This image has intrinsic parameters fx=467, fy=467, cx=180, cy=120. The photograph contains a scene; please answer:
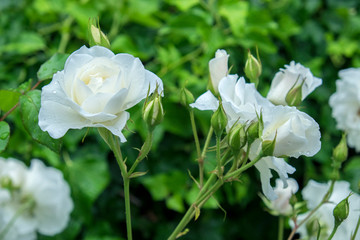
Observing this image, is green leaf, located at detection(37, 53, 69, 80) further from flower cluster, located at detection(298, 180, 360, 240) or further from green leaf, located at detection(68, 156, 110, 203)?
green leaf, located at detection(68, 156, 110, 203)

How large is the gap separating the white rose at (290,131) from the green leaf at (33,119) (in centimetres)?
28

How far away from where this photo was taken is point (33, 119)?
0.64 m

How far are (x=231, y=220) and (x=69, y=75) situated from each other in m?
1.30

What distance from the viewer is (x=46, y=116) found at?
55 centimetres

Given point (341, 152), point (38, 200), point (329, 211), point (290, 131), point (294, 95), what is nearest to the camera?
point (290, 131)

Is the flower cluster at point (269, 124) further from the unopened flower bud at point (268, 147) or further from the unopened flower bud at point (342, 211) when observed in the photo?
the unopened flower bud at point (342, 211)

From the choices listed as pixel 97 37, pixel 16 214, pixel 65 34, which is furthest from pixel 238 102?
pixel 65 34

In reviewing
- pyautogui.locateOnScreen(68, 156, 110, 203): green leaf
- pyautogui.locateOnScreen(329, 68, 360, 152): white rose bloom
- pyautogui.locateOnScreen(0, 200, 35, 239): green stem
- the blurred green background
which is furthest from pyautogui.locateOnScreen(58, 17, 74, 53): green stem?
pyautogui.locateOnScreen(329, 68, 360, 152): white rose bloom

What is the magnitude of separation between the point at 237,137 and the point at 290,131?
6 cm

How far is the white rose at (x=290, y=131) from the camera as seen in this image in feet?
1.79

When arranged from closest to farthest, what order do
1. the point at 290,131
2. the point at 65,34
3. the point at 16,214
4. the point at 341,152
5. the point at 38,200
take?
the point at 290,131, the point at 341,152, the point at 16,214, the point at 38,200, the point at 65,34

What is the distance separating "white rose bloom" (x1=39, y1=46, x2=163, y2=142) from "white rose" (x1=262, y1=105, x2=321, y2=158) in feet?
0.48

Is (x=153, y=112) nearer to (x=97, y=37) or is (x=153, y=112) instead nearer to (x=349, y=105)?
(x=97, y=37)

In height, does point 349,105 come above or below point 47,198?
above
